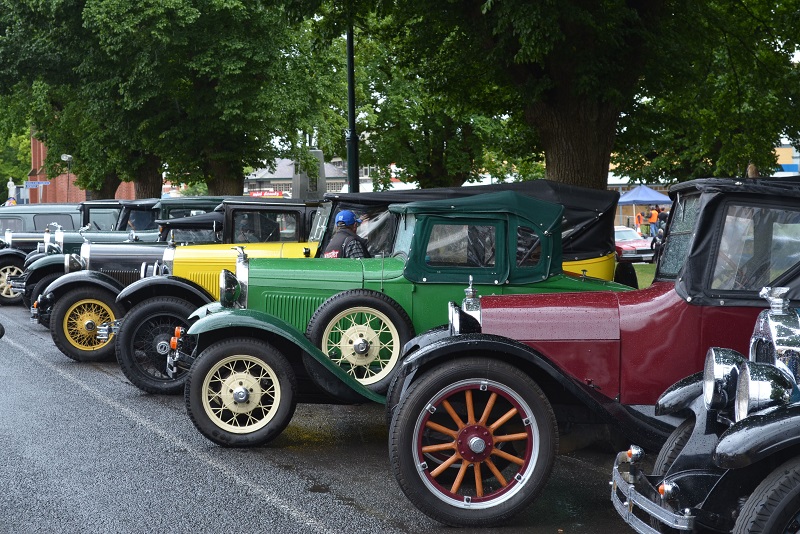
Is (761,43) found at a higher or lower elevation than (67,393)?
higher

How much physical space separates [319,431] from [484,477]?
8.31 ft

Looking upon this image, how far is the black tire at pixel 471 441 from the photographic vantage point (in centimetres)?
560

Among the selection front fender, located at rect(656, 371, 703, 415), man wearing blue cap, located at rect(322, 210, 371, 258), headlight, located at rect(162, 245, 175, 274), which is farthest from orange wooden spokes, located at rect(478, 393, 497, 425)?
headlight, located at rect(162, 245, 175, 274)

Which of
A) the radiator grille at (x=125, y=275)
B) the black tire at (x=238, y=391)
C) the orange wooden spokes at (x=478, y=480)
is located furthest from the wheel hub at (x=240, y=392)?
the radiator grille at (x=125, y=275)

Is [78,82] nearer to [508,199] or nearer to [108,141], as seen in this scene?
[108,141]

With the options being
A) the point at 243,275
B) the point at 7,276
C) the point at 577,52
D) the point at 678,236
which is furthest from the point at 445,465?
the point at 7,276

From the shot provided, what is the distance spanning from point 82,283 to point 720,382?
9.44 meters

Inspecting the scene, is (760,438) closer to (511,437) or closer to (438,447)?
(511,437)

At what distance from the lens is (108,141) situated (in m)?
31.4

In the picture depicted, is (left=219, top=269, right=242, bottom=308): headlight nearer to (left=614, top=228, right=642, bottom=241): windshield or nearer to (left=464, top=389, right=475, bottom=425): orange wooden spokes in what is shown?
(left=464, top=389, right=475, bottom=425): orange wooden spokes

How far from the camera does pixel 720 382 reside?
451 centimetres

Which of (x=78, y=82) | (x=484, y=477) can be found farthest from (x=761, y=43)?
(x=78, y=82)

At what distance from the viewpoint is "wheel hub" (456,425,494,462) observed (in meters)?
5.70

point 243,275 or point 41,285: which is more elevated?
point 243,275
